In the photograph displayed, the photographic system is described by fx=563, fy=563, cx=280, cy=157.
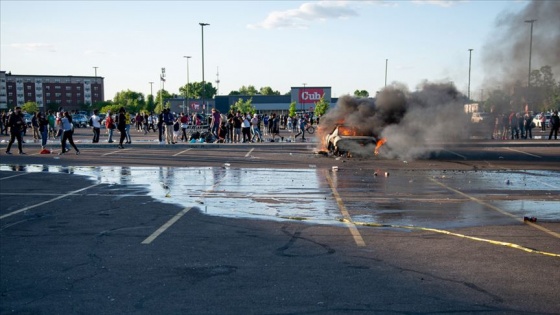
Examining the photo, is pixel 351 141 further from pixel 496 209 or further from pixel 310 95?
pixel 310 95

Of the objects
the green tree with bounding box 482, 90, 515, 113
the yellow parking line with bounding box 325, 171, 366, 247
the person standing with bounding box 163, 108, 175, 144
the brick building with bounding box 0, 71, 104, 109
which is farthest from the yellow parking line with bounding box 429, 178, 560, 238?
the brick building with bounding box 0, 71, 104, 109

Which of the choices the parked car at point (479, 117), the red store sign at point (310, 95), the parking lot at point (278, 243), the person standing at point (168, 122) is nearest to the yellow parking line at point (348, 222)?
the parking lot at point (278, 243)

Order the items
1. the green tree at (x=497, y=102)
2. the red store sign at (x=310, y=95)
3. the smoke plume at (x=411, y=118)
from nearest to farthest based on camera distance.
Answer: the green tree at (x=497, y=102)
the smoke plume at (x=411, y=118)
the red store sign at (x=310, y=95)

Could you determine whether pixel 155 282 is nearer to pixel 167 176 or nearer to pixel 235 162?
pixel 167 176

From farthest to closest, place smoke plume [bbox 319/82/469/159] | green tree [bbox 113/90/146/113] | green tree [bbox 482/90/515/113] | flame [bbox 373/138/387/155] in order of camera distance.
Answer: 1. green tree [bbox 113/90/146/113]
2. smoke plume [bbox 319/82/469/159]
3. flame [bbox 373/138/387/155]
4. green tree [bbox 482/90/515/113]

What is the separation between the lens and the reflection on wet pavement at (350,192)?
1006 centimetres

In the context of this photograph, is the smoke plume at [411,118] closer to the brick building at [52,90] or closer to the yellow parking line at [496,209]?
the yellow parking line at [496,209]

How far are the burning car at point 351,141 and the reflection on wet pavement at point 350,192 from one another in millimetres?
4784

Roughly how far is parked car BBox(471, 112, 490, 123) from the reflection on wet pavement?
282 inches

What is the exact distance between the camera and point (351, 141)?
22.7 metres

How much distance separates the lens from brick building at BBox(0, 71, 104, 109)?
144 m

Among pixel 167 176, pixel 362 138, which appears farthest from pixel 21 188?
pixel 362 138

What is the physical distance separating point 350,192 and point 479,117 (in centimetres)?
1510

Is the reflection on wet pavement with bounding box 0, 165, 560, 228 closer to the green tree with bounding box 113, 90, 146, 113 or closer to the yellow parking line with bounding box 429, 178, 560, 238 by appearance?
the yellow parking line with bounding box 429, 178, 560, 238
